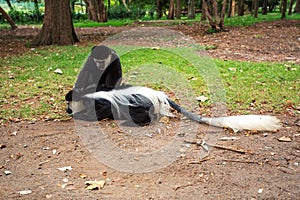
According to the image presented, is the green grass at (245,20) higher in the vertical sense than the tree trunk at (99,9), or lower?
lower

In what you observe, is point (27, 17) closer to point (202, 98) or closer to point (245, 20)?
point (245, 20)

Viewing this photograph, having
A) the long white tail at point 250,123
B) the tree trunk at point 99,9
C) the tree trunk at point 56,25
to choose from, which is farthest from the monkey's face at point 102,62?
the tree trunk at point 99,9

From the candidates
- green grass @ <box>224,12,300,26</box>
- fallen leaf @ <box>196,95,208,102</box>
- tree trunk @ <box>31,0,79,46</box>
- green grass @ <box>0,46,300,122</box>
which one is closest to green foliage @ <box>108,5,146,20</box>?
green grass @ <box>224,12,300,26</box>

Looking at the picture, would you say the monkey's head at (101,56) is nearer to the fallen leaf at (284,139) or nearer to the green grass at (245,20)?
the fallen leaf at (284,139)

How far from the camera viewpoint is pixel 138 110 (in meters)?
4.49

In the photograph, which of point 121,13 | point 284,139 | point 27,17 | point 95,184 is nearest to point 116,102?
point 95,184

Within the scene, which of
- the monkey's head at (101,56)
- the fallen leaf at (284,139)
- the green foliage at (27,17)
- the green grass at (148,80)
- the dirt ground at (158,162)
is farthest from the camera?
the green foliage at (27,17)

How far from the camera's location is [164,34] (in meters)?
12.8

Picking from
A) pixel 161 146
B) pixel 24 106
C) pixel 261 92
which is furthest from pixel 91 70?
pixel 261 92

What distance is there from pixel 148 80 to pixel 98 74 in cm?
178

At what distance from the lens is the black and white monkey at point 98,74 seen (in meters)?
4.85

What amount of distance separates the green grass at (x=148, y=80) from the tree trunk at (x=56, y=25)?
1.63 m

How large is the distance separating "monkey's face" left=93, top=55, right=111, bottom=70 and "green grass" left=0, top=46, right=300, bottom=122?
92cm

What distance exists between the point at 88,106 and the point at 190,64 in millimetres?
3825
